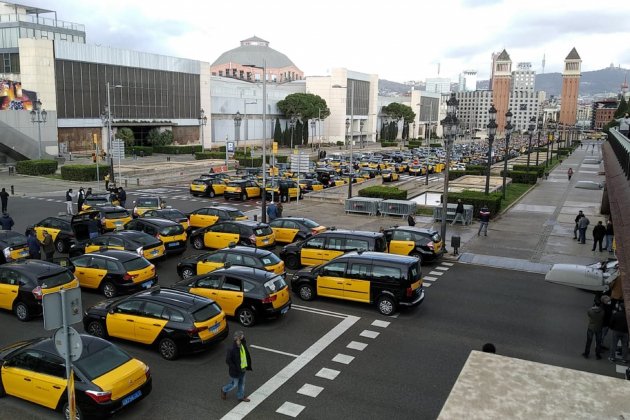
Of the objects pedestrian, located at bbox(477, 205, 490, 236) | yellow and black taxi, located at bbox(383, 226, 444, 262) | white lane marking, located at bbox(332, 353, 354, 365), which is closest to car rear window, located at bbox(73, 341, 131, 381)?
white lane marking, located at bbox(332, 353, 354, 365)

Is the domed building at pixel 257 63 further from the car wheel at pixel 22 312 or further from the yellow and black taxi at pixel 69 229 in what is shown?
the car wheel at pixel 22 312

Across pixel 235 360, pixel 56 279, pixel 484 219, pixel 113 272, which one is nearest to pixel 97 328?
pixel 56 279

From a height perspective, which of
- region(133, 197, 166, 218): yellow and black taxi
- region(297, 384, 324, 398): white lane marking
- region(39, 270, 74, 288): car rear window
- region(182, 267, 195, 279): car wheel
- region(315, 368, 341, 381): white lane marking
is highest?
region(133, 197, 166, 218): yellow and black taxi

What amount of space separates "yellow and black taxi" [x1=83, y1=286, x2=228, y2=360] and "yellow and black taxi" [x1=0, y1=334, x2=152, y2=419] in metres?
1.89

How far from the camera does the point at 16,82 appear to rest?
63.5 meters

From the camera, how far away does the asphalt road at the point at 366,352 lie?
1063cm

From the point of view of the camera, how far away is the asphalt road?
10633 mm

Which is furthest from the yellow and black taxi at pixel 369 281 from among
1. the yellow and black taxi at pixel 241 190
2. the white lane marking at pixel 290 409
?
the yellow and black taxi at pixel 241 190

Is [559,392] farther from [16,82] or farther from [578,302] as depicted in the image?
[16,82]

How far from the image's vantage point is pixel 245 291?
1479cm

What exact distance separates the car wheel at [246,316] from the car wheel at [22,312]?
5.85 meters

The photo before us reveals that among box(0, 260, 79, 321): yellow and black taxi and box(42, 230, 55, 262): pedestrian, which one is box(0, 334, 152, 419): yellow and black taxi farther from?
box(42, 230, 55, 262): pedestrian

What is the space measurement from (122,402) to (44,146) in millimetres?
62821

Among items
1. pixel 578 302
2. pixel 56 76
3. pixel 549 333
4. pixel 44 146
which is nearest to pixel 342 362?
pixel 549 333
